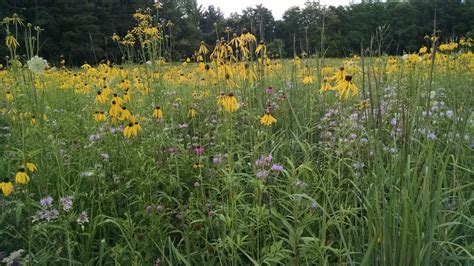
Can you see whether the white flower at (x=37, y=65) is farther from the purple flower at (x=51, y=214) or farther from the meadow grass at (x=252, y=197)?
the purple flower at (x=51, y=214)

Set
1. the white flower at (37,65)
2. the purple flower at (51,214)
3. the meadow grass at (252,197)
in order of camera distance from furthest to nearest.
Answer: the white flower at (37,65) → the purple flower at (51,214) → the meadow grass at (252,197)

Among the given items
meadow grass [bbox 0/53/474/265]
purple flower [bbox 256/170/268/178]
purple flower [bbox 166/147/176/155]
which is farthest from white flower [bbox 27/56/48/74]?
purple flower [bbox 256/170/268/178]

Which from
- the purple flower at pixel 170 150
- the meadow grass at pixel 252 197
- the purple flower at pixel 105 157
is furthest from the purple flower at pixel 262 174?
the purple flower at pixel 105 157

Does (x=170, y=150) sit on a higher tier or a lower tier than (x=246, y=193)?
higher

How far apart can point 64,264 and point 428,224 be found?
136 cm

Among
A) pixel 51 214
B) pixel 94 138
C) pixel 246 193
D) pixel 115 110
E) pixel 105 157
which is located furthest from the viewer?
pixel 94 138

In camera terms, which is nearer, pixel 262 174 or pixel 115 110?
pixel 262 174

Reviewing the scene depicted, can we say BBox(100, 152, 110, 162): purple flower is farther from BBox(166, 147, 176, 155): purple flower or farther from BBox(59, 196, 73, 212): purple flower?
BBox(59, 196, 73, 212): purple flower

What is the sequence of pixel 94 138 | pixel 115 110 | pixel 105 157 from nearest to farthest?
pixel 105 157, pixel 115 110, pixel 94 138

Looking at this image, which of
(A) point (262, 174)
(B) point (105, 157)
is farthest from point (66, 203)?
(A) point (262, 174)

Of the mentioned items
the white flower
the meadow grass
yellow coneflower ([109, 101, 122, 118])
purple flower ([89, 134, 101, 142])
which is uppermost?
the white flower

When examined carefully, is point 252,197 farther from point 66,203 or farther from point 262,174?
point 66,203

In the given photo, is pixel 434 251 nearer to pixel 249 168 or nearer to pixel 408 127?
pixel 408 127

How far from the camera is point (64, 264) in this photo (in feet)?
5.28
